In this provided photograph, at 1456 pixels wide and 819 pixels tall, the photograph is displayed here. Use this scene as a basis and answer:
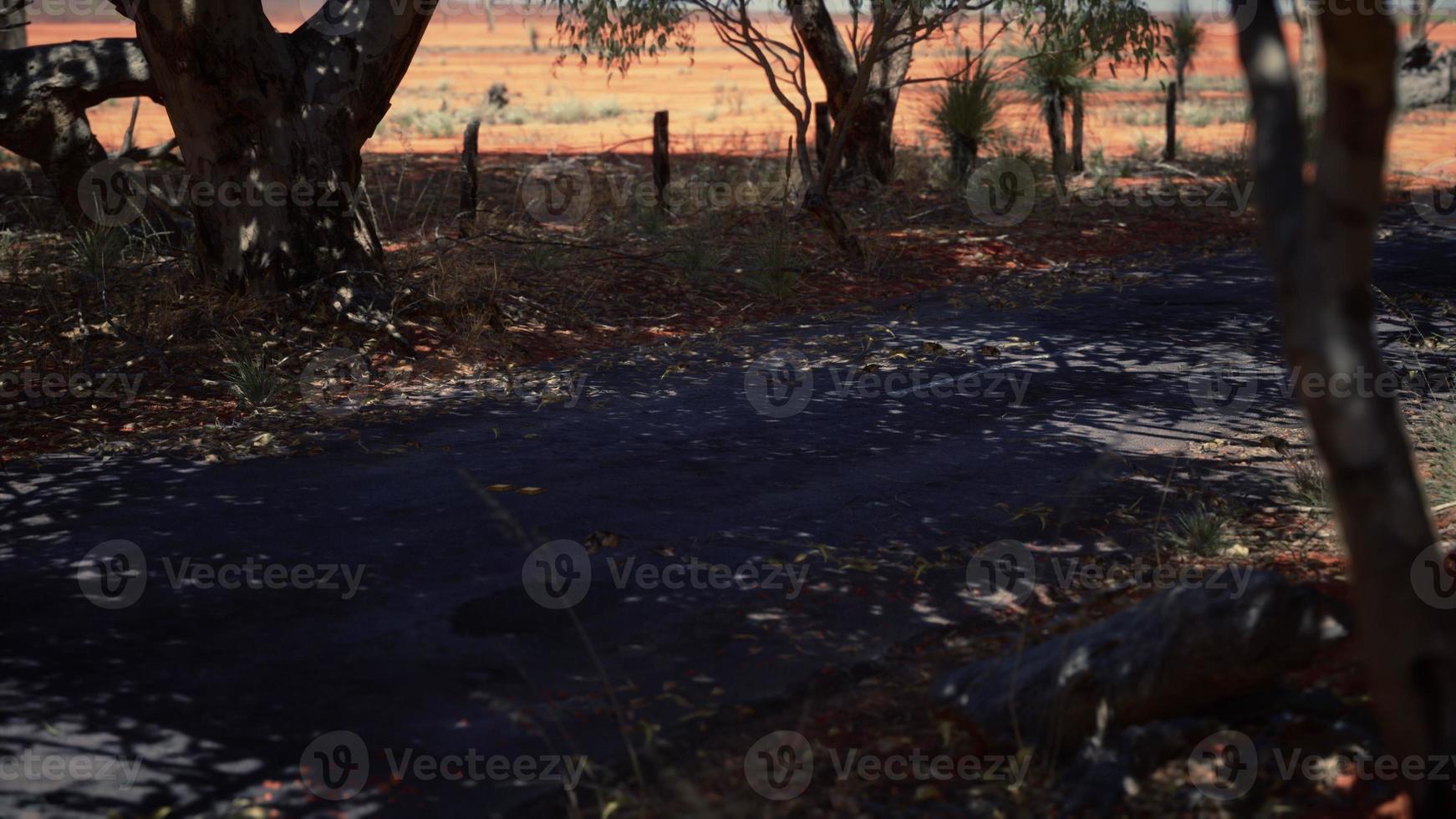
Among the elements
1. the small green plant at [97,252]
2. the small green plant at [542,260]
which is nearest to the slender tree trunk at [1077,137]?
the small green plant at [542,260]

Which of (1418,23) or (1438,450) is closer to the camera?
(1438,450)

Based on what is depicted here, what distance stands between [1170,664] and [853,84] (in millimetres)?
13527

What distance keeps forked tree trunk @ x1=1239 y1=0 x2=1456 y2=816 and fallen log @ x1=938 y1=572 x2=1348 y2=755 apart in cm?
96

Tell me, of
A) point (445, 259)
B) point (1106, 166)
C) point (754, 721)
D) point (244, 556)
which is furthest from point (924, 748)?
point (1106, 166)

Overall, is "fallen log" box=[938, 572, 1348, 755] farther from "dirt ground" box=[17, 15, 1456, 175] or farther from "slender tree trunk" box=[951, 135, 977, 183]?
"slender tree trunk" box=[951, 135, 977, 183]

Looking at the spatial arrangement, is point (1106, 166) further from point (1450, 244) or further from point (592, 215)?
point (592, 215)

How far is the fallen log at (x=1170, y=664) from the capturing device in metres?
3.82

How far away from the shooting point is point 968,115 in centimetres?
1856

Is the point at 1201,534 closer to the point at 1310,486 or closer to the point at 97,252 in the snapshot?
the point at 1310,486

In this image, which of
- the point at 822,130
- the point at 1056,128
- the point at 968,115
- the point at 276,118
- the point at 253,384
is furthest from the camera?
the point at 1056,128

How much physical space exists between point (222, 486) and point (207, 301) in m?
3.58

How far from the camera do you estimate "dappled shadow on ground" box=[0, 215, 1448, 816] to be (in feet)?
14.0

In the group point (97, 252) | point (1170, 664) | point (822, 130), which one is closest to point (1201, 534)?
point (1170, 664)

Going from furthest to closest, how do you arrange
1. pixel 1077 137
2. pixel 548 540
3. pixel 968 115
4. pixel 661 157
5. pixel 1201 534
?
pixel 1077 137
pixel 968 115
pixel 661 157
pixel 548 540
pixel 1201 534
